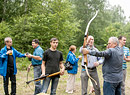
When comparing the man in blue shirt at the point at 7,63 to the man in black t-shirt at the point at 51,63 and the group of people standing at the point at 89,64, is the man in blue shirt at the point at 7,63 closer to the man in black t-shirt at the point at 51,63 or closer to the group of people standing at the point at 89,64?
the group of people standing at the point at 89,64

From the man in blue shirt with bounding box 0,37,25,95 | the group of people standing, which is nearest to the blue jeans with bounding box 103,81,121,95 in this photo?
the group of people standing

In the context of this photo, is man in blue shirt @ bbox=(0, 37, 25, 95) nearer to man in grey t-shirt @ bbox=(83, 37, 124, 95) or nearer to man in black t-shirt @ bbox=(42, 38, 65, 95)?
man in black t-shirt @ bbox=(42, 38, 65, 95)

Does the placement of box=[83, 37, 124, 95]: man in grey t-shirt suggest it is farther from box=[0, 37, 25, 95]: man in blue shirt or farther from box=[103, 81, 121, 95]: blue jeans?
box=[0, 37, 25, 95]: man in blue shirt

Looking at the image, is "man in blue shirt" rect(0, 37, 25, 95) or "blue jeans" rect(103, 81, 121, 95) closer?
"blue jeans" rect(103, 81, 121, 95)

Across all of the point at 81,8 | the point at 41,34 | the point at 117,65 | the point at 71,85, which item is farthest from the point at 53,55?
the point at 81,8

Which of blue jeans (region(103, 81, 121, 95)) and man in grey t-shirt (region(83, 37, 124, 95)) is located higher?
man in grey t-shirt (region(83, 37, 124, 95))

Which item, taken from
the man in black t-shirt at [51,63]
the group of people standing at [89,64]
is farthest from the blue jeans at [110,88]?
the man in black t-shirt at [51,63]

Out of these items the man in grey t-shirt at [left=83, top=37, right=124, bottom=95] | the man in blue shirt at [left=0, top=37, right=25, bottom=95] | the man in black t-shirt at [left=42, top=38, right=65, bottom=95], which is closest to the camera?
the man in grey t-shirt at [left=83, top=37, right=124, bottom=95]

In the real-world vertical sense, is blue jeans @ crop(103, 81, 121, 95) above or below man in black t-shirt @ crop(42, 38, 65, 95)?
below

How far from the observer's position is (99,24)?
2514 centimetres

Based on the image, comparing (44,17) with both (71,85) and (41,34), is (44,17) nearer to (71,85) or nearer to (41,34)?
(41,34)

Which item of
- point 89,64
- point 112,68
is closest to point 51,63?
point 89,64

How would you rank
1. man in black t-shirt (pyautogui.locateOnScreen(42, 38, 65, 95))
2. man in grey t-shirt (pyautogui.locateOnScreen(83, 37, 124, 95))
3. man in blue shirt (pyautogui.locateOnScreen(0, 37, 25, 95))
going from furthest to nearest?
man in blue shirt (pyautogui.locateOnScreen(0, 37, 25, 95))
man in black t-shirt (pyautogui.locateOnScreen(42, 38, 65, 95))
man in grey t-shirt (pyautogui.locateOnScreen(83, 37, 124, 95))

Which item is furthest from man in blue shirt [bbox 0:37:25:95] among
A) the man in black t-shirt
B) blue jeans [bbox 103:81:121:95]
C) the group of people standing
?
blue jeans [bbox 103:81:121:95]
